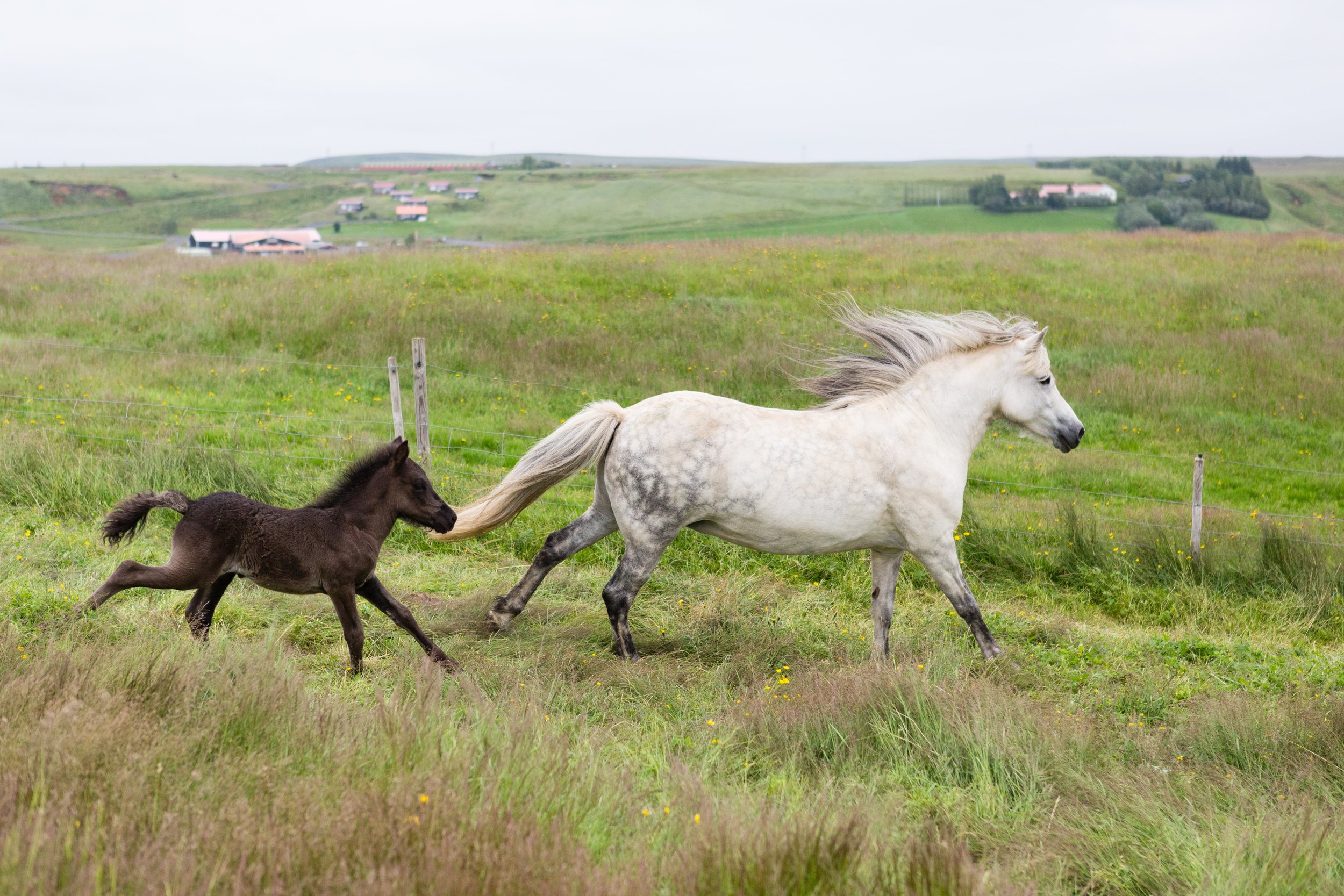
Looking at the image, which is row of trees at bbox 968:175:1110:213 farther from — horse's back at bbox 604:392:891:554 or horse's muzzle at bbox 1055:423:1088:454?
horse's back at bbox 604:392:891:554

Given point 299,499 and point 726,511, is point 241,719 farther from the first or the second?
point 299,499

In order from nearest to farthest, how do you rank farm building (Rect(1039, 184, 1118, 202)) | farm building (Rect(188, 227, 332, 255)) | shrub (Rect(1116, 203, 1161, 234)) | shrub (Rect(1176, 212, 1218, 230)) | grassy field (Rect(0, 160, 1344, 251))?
farm building (Rect(188, 227, 332, 255)), shrub (Rect(1176, 212, 1218, 230)), shrub (Rect(1116, 203, 1161, 234)), grassy field (Rect(0, 160, 1344, 251)), farm building (Rect(1039, 184, 1118, 202))

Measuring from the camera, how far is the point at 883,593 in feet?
20.7

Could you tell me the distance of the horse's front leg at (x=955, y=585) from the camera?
6043mm

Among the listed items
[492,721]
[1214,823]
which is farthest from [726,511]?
[1214,823]

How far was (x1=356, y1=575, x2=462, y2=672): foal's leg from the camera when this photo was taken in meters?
5.36

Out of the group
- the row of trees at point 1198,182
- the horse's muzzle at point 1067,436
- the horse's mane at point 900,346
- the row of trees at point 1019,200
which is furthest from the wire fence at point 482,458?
the row of trees at point 1198,182

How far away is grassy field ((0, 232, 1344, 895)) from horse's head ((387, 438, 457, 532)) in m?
0.78

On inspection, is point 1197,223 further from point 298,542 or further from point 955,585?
point 298,542

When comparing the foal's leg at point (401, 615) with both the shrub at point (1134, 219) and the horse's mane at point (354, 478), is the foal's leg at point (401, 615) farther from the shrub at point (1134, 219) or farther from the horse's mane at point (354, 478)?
the shrub at point (1134, 219)

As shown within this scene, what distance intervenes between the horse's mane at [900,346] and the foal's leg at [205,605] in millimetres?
3711

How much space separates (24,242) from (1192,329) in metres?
62.8

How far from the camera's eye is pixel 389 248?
22.5 meters

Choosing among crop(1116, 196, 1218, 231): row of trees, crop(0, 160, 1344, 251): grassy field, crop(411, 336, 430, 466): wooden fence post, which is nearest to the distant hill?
crop(0, 160, 1344, 251): grassy field
